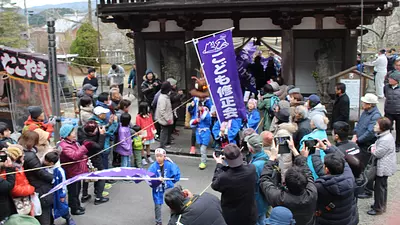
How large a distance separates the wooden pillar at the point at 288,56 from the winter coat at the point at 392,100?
106 inches

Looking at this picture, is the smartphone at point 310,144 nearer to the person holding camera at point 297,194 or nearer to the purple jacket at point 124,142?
the person holding camera at point 297,194

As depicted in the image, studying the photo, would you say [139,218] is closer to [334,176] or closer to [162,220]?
[162,220]

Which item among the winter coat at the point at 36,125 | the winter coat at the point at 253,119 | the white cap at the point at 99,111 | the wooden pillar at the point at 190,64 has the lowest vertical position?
the winter coat at the point at 253,119

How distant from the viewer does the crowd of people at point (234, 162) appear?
15.9ft

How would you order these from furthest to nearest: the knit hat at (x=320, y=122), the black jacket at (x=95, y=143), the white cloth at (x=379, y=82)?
the white cloth at (x=379, y=82), the black jacket at (x=95, y=143), the knit hat at (x=320, y=122)

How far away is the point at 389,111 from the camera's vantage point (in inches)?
399

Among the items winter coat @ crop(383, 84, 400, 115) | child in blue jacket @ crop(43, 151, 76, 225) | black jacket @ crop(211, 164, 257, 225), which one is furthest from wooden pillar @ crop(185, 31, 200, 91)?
black jacket @ crop(211, 164, 257, 225)

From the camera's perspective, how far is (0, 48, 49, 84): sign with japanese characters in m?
9.84

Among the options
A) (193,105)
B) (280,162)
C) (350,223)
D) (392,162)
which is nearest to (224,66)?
(193,105)

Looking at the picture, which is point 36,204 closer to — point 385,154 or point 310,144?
point 310,144

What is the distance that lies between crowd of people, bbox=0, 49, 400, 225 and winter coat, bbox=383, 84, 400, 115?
0.02 meters

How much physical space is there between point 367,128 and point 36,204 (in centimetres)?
555

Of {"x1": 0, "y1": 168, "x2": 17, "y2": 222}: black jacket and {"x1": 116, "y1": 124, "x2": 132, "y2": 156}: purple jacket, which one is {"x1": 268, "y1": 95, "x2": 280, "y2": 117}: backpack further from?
{"x1": 0, "y1": 168, "x2": 17, "y2": 222}: black jacket

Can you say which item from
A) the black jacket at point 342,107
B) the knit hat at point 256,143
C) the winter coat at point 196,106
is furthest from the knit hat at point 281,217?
the black jacket at point 342,107
